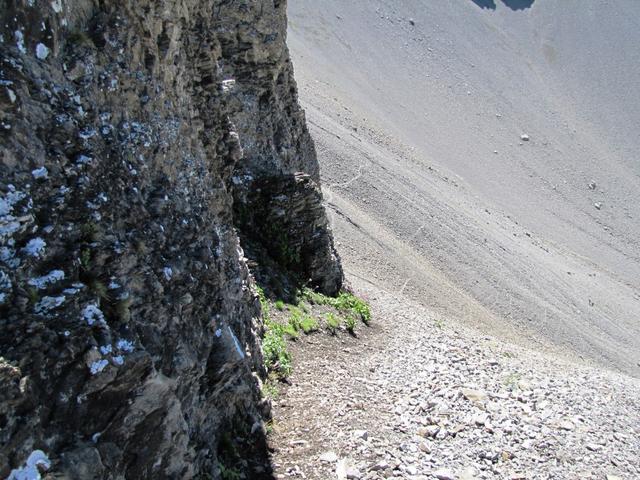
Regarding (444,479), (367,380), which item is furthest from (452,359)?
(444,479)

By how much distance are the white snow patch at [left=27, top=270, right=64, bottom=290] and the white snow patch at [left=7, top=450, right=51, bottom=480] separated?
163cm

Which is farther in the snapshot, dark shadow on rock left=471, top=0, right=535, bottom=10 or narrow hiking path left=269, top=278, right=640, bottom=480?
dark shadow on rock left=471, top=0, right=535, bottom=10

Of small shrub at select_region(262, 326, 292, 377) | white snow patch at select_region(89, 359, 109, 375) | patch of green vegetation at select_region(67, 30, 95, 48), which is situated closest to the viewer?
white snow patch at select_region(89, 359, 109, 375)

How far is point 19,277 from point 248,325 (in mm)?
6208

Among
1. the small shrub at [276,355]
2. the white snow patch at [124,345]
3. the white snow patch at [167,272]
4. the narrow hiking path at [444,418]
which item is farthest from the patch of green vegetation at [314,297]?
the white snow patch at [124,345]

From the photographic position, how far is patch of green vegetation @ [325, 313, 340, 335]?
16719 millimetres

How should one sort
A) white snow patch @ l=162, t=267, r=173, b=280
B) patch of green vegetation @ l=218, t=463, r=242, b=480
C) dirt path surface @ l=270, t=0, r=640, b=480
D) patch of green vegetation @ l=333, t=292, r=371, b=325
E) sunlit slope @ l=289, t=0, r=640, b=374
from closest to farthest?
white snow patch @ l=162, t=267, r=173, b=280, patch of green vegetation @ l=218, t=463, r=242, b=480, dirt path surface @ l=270, t=0, r=640, b=480, patch of green vegetation @ l=333, t=292, r=371, b=325, sunlit slope @ l=289, t=0, r=640, b=374

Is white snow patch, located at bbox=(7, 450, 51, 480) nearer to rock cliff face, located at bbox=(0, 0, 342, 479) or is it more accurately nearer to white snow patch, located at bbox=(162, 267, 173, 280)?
rock cliff face, located at bbox=(0, 0, 342, 479)

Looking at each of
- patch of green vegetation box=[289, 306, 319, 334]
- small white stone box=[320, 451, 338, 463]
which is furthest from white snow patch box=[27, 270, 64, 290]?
patch of green vegetation box=[289, 306, 319, 334]

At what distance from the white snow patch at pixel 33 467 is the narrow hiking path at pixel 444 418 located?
477cm

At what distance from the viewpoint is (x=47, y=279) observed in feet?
21.1

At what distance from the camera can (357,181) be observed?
1565 inches

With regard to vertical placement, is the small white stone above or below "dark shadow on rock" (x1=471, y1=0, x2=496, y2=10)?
below

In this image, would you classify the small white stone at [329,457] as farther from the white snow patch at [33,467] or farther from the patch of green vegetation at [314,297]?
the patch of green vegetation at [314,297]
